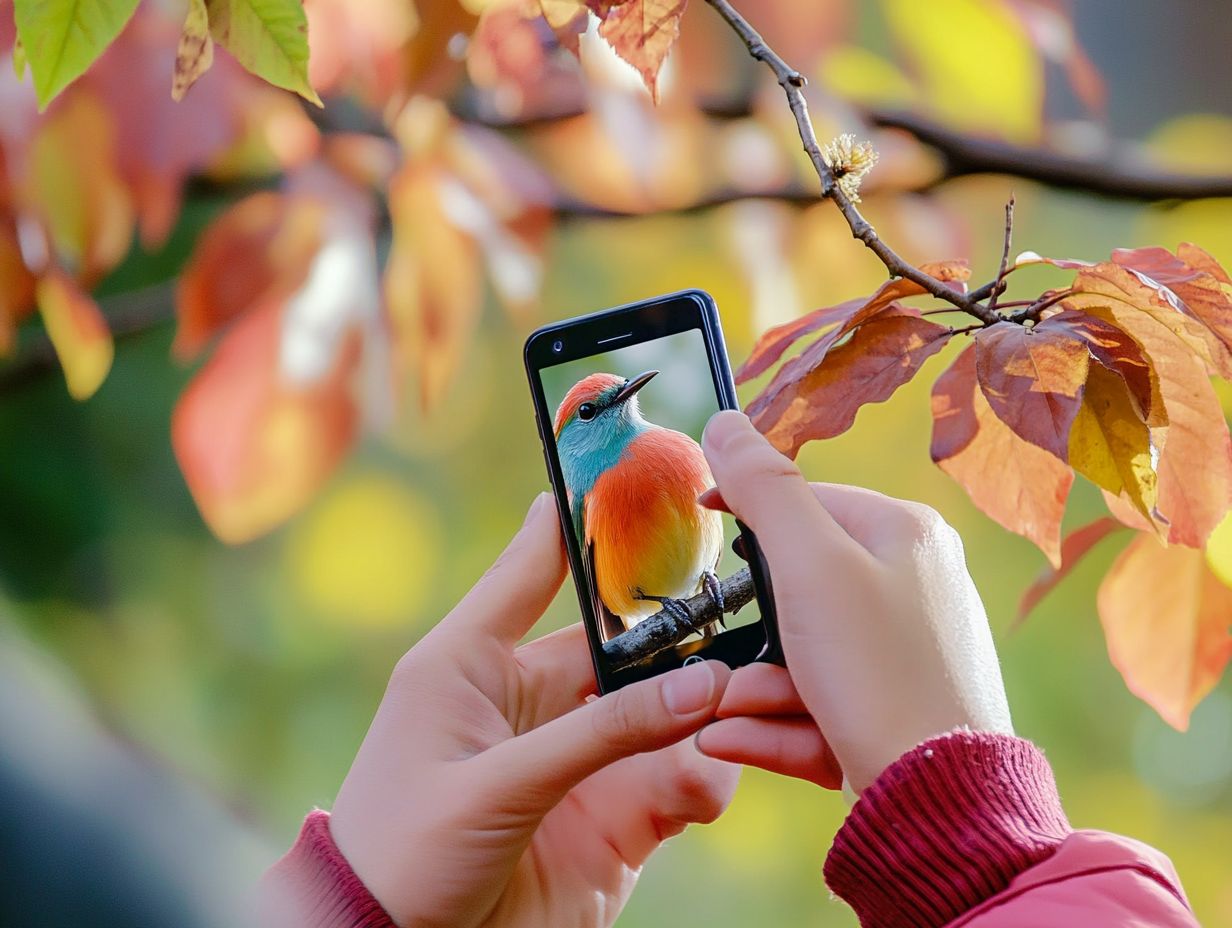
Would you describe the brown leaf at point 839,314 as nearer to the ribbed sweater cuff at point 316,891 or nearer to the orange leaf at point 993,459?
the orange leaf at point 993,459

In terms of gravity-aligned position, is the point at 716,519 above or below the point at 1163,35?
below

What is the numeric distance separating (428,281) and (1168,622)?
60 centimetres

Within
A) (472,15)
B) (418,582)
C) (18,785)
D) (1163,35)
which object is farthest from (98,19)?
(1163,35)

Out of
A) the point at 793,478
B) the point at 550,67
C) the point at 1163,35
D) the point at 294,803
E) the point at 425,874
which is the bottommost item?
the point at 294,803

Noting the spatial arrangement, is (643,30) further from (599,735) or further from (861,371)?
(599,735)

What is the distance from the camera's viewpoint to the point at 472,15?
715mm

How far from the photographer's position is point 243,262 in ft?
2.58

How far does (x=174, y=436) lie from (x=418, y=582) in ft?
0.75

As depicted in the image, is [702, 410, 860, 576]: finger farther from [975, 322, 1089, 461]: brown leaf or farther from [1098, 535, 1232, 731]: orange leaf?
[1098, 535, 1232, 731]: orange leaf

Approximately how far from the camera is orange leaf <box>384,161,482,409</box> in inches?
31.8

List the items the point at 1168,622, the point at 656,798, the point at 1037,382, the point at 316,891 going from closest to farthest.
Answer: the point at 1037,382 → the point at 316,891 → the point at 656,798 → the point at 1168,622

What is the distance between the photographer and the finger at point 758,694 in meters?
0.43

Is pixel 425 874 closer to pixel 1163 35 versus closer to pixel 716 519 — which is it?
pixel 716 519

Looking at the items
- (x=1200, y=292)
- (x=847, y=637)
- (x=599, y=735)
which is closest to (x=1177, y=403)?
(x=1200, y=292)
